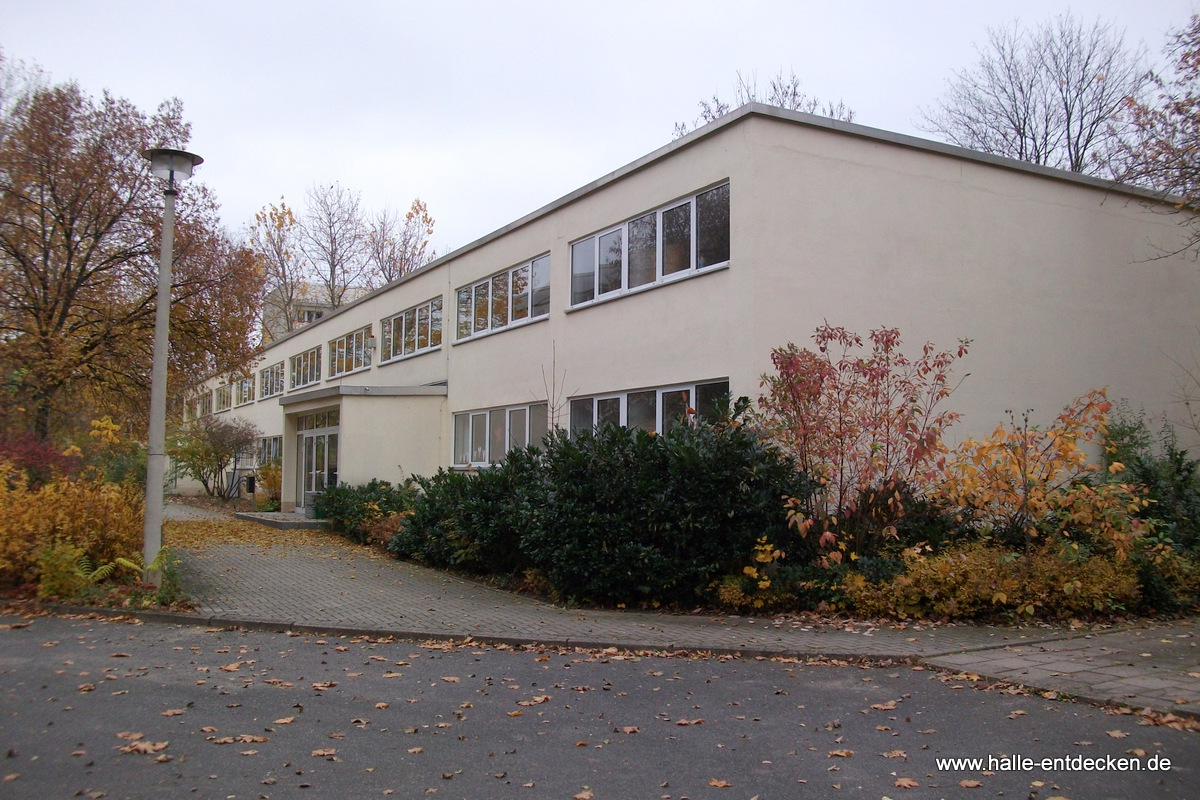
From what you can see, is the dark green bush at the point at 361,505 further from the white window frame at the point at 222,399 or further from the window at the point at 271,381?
the white window frame at the point at 222,399

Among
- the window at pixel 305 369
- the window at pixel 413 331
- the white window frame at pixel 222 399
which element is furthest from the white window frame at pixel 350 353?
the white window frame at pixel 222 399

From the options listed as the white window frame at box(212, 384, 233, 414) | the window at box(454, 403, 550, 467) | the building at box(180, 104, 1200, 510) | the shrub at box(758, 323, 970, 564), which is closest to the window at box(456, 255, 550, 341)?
the building at box(180, 104, 1200, 510)

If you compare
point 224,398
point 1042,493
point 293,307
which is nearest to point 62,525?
point 1042,493

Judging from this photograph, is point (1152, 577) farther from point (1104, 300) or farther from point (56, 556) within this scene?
point (56, 556)

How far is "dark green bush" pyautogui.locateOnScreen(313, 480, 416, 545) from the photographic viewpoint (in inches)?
752

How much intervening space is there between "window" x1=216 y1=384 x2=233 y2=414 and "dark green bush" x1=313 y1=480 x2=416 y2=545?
2902 centimetres

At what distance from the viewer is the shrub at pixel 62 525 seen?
12.0 meters

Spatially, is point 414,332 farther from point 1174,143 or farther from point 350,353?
point 1174,143

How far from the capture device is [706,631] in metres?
9.80

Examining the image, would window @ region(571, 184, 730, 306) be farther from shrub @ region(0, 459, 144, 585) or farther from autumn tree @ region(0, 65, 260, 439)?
autumn tree @ region(0, 65, 260, 439)

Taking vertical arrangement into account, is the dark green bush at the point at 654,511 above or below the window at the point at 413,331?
below

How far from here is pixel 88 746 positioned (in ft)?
19.1

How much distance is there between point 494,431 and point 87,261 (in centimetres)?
941

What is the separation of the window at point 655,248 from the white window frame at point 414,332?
7074mm
